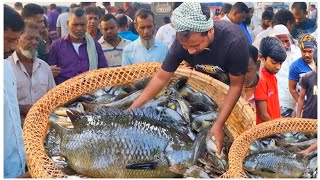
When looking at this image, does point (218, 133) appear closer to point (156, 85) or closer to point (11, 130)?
Result: point (156, 85)

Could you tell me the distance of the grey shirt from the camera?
6.53ft

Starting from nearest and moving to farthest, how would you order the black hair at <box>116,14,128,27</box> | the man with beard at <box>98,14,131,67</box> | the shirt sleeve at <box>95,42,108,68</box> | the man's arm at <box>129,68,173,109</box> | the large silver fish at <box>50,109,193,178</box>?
1. the large silver fish at <box>50,109,193,178</box>
2. the man's arm at <box>129,68,173,109</box>
3. the shirt sleeve at <box>95,42,108,68</box>
4. the man with beard at <box>98,14,131,67</box>
5. the black hair at <box>116,14,128,27</box>

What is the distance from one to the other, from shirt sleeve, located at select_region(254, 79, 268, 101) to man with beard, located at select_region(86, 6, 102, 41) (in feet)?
3.55

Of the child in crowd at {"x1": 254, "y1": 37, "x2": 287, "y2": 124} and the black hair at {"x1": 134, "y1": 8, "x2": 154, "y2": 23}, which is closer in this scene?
the child in crowd at {"x1": 254, "y1": 37, "x2": 287, "y2": 124}

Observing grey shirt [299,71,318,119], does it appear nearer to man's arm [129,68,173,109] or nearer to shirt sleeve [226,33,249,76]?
shirt sleeve [226,33,249,76]

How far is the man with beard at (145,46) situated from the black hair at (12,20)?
1.99 feet

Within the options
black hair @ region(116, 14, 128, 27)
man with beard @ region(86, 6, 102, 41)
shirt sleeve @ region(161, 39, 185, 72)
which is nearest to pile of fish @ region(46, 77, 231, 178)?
shirt sleeve @ region(161, 39, 185, 72)

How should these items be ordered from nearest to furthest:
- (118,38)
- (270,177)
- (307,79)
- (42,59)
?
(270,177)
(307,79)
(42,59)
(118,38)

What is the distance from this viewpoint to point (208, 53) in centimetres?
161

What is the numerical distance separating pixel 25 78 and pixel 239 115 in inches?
37.2

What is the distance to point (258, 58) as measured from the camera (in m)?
1.84

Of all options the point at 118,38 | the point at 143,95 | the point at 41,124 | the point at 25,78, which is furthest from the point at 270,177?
the point at 118,38

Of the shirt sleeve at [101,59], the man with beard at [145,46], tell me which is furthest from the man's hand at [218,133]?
the shirt sleeve at [101,59]

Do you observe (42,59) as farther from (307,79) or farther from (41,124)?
(307,79)
